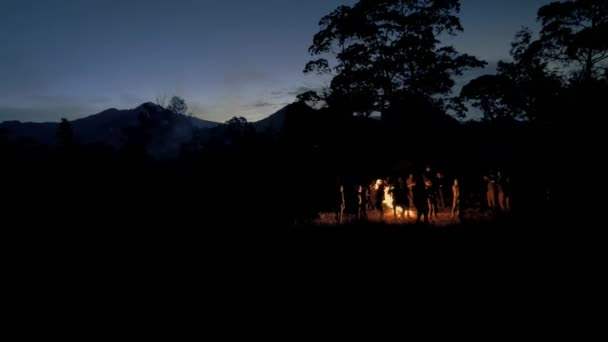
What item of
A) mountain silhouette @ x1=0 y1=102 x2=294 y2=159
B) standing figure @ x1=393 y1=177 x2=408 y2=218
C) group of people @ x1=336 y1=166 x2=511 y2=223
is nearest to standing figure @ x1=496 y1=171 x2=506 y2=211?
group of people @ x1=336 y1=166 x2=511 y2=223

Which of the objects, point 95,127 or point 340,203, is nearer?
point 340,203

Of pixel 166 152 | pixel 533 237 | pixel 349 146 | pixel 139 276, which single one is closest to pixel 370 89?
pixel 349 146

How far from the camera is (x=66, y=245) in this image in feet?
41.0

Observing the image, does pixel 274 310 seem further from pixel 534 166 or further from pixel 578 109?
pixel 578 109

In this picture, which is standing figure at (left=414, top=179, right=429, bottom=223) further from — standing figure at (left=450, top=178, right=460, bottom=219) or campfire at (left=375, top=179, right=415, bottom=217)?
campfire at (left=375, top=179, right=415, bottom=217)

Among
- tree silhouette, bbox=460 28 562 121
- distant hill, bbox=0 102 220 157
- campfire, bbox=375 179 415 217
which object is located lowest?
campfire, bbox=375 179 415 217

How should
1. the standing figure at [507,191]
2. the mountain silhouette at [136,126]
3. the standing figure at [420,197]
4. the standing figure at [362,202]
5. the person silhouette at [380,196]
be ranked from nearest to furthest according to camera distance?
the standing figure at [420,197]
the standing figure at [507,191]
the standing figure at [362,202]
the person silhouette at [380,196]
the mountain silhouette at [136,126]

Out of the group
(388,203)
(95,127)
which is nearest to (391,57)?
(388,203)

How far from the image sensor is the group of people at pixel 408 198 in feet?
40.7

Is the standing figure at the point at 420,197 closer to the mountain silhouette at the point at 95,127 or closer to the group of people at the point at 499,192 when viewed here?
the group of people at the point at 499,192

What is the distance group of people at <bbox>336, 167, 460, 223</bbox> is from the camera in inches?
488

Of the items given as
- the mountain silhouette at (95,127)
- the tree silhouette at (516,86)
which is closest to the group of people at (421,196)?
the tree silhouette at (516,86)

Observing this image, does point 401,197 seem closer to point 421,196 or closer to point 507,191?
point 421,196

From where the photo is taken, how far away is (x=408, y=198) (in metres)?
13.9
